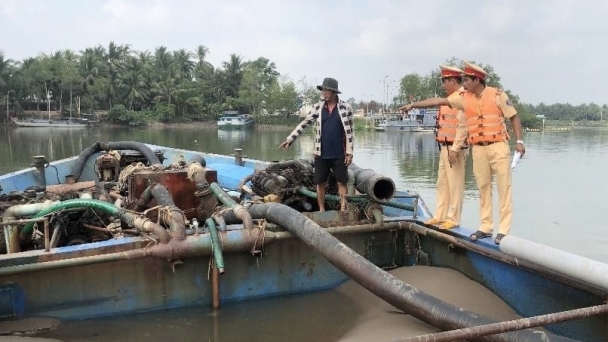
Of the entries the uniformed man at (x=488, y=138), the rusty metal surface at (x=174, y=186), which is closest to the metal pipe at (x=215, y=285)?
the rusty metal surface at (x=174, y=186)

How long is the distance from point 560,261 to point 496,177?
1.25m

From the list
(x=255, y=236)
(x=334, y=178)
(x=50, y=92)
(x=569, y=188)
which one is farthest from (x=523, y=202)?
(x=50, y=92)

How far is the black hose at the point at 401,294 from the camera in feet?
9.23

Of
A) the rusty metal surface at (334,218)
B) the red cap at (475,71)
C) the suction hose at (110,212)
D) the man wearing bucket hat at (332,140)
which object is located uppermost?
the red cap at (475,71)

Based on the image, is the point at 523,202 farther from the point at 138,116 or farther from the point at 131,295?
the point at 138,116

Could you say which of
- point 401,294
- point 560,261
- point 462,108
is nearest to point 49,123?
point 462,108

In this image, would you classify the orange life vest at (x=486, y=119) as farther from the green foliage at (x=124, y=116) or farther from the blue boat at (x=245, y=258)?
the green foliage at (x=124, y=116)

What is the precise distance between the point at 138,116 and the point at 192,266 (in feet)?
183

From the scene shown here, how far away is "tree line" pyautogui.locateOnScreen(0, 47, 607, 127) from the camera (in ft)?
185

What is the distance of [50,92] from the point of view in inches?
2274

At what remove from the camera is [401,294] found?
10.5ft

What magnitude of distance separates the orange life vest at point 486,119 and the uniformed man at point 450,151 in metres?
0.24

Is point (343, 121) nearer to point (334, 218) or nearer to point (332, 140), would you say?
point (332, 140)

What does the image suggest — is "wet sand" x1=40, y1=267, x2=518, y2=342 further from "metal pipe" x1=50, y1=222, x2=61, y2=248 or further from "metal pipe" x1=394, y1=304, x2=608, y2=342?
"metal pipe" x1=394, y1=304, x2=608, y2=342
